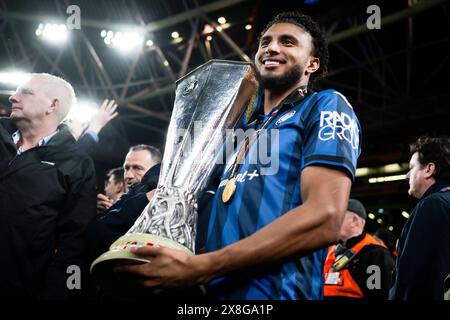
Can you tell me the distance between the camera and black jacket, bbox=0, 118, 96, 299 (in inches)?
80.3

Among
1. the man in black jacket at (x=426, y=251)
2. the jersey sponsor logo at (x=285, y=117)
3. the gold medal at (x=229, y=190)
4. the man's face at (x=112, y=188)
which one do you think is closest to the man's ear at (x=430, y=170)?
the man in black jacket at (x=426, y=251)

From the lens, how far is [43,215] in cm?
213

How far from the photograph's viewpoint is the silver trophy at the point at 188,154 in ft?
3.33

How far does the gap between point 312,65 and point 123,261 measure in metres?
0.99

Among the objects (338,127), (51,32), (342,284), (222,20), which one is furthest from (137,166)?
(51,32)

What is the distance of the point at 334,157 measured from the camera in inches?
43.5

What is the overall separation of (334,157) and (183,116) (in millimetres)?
472

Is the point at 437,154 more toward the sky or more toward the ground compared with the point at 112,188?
more toward the ground

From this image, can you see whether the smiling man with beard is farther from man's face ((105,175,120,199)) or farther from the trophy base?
man's face ((105,175,120,199))

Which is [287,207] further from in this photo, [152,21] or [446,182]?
[152,21]

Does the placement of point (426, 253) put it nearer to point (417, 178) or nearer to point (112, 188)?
point (417, 178)

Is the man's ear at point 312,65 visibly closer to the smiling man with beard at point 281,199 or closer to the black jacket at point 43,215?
the smiling man with beard at point 281,199

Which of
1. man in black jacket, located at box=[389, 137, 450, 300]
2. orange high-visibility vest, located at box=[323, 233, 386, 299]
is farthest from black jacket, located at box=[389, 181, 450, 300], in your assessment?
orange high-visibility vest, located at box=[323, 233, 386, 299]
